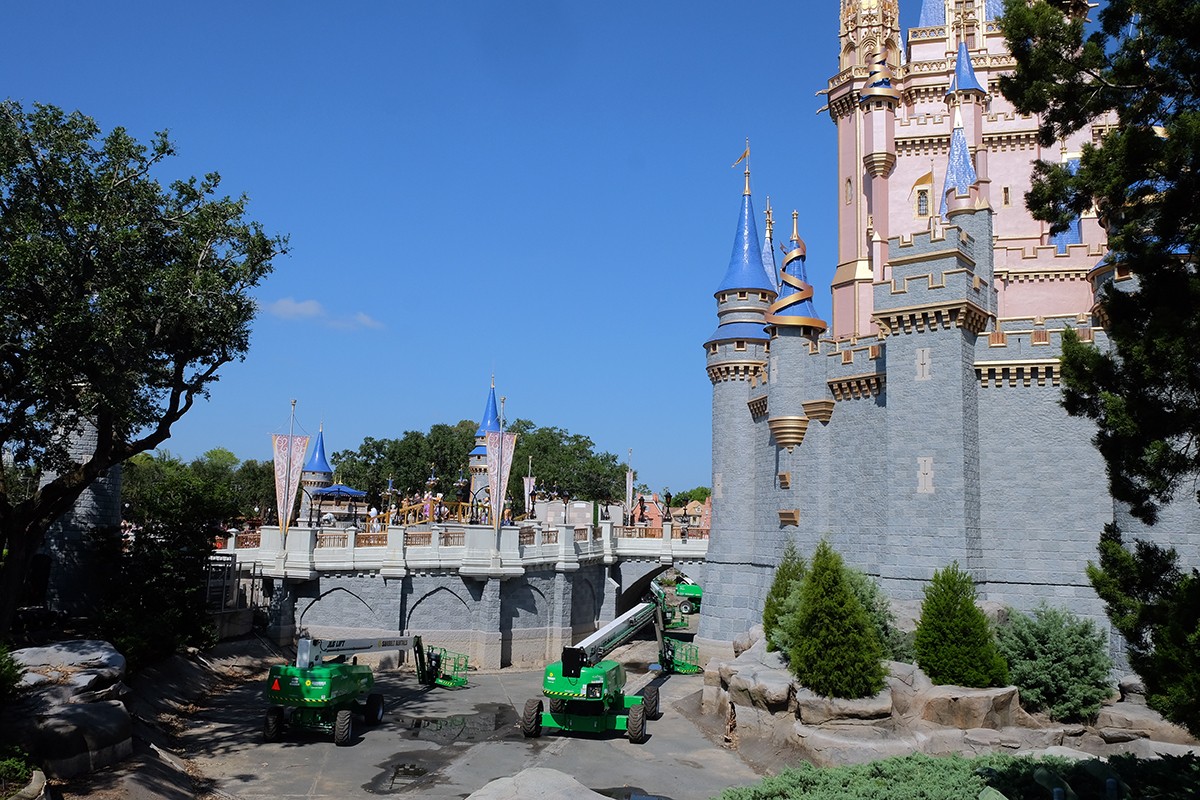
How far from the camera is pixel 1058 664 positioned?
712 inches

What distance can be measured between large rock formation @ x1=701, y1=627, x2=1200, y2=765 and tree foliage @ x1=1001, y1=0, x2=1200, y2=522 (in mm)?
7722

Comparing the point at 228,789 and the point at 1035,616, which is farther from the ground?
the point at 1035,616

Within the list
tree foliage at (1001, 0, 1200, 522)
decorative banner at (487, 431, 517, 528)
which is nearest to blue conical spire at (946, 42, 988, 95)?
→ decorative banner at (487, 431, 517, 528)

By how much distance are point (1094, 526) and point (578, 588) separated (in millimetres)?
18629

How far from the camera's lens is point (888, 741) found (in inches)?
659

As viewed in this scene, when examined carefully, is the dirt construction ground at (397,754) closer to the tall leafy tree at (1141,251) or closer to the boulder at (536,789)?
the boulder at (536,789)

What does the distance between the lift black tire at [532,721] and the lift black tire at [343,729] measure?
12.4 feet

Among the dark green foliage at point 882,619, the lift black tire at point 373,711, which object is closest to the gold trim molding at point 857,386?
the dark green foliage at point 882,619

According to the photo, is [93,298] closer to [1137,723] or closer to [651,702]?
[651,702]

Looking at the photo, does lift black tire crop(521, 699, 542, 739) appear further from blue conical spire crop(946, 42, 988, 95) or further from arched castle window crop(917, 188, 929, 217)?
blue conical spire crop(946, 42, 988, 95)

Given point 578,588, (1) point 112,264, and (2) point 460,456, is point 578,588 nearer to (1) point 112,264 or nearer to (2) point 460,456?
(1) point 112,264

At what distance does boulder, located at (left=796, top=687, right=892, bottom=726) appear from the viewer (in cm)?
1733

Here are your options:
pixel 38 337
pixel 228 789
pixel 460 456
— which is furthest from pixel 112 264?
pixel 460 456

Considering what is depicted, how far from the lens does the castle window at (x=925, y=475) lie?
22.1m
